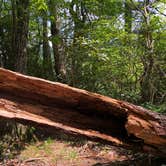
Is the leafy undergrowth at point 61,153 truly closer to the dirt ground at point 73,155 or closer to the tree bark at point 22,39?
the dirt ground at point 73,155

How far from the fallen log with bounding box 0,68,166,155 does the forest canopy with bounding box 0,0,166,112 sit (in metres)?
4.43

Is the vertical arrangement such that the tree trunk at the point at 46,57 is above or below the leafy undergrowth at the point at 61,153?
above

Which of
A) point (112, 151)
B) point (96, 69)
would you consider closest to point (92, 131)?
point (112, 151)

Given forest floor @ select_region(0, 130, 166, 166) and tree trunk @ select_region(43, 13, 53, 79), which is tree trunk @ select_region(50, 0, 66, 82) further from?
forest floor @ select_region(0, 130, 166, 166)

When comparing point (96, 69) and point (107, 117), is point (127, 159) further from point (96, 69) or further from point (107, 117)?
point (96, 69)

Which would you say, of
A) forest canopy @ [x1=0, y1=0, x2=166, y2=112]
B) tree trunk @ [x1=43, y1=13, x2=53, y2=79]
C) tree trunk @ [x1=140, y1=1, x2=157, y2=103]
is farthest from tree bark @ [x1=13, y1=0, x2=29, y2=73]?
tree trunk @ [x1=140, y1=1, x2=157, y2=103]

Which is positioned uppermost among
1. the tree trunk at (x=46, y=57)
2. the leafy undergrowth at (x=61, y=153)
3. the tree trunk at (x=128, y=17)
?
the tree trunk at (x=128, y=17)

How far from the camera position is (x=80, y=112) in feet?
17.5

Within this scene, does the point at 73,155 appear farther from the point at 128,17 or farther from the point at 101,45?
the point at 128,17

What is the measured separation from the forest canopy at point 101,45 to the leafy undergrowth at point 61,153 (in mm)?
1834

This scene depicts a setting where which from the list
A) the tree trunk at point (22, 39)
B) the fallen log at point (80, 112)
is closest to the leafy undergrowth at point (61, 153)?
the fallen log at point (80, 112)

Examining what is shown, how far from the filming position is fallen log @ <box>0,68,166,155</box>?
503 centimetres

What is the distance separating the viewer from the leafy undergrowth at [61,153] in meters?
6.98

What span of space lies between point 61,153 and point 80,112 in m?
3.19
